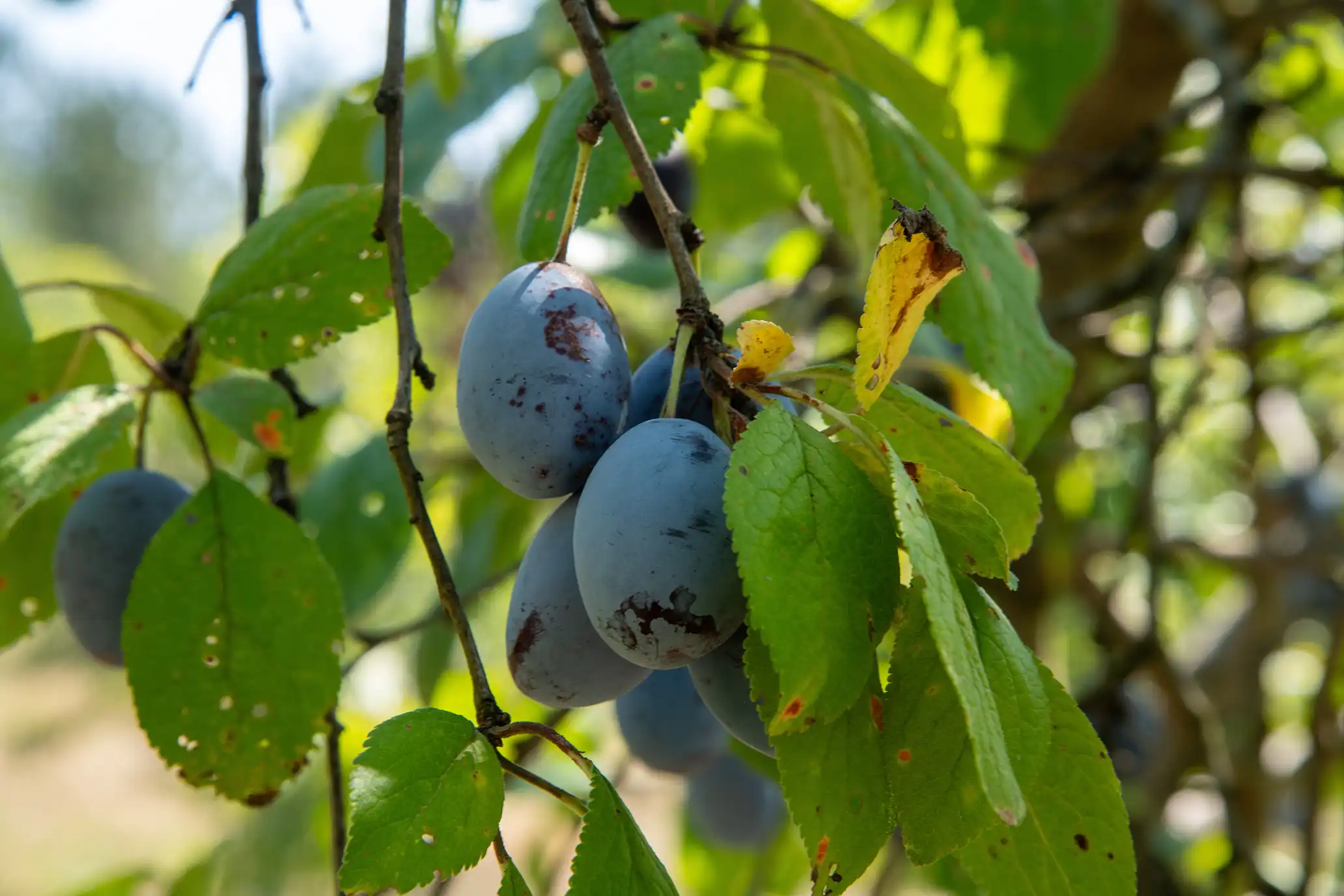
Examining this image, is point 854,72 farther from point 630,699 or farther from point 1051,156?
point 1051,156

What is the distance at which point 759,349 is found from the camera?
0.47 meters

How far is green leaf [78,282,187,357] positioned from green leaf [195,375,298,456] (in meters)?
0.14

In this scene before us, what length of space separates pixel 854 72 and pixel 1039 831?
0.59 metres

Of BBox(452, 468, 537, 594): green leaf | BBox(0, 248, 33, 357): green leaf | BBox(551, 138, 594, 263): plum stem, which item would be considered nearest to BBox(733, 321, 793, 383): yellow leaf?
BBox(551, 138, 594, 263): plum stem

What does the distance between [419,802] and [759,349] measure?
0.23 m

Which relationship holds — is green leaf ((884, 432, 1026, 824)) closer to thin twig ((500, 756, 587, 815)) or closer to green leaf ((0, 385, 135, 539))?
thin twig ((500, 756, 587, 815))

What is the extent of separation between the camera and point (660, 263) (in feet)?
4.92

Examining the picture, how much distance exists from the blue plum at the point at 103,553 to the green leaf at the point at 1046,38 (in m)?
0.82

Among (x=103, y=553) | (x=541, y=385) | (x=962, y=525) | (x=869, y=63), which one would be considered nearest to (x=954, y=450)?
(x=962, y=525)

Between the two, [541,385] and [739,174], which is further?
[739,174]

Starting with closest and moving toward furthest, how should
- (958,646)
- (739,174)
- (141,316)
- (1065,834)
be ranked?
(958,646) → (1065,834) → (141,316) → (739,174)

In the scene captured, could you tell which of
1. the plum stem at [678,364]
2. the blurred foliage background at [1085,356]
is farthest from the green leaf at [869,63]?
the plum stem at [678,364]

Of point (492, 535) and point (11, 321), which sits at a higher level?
point (11, 321)

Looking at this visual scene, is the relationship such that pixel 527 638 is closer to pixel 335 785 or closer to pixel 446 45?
pixel 335 785
